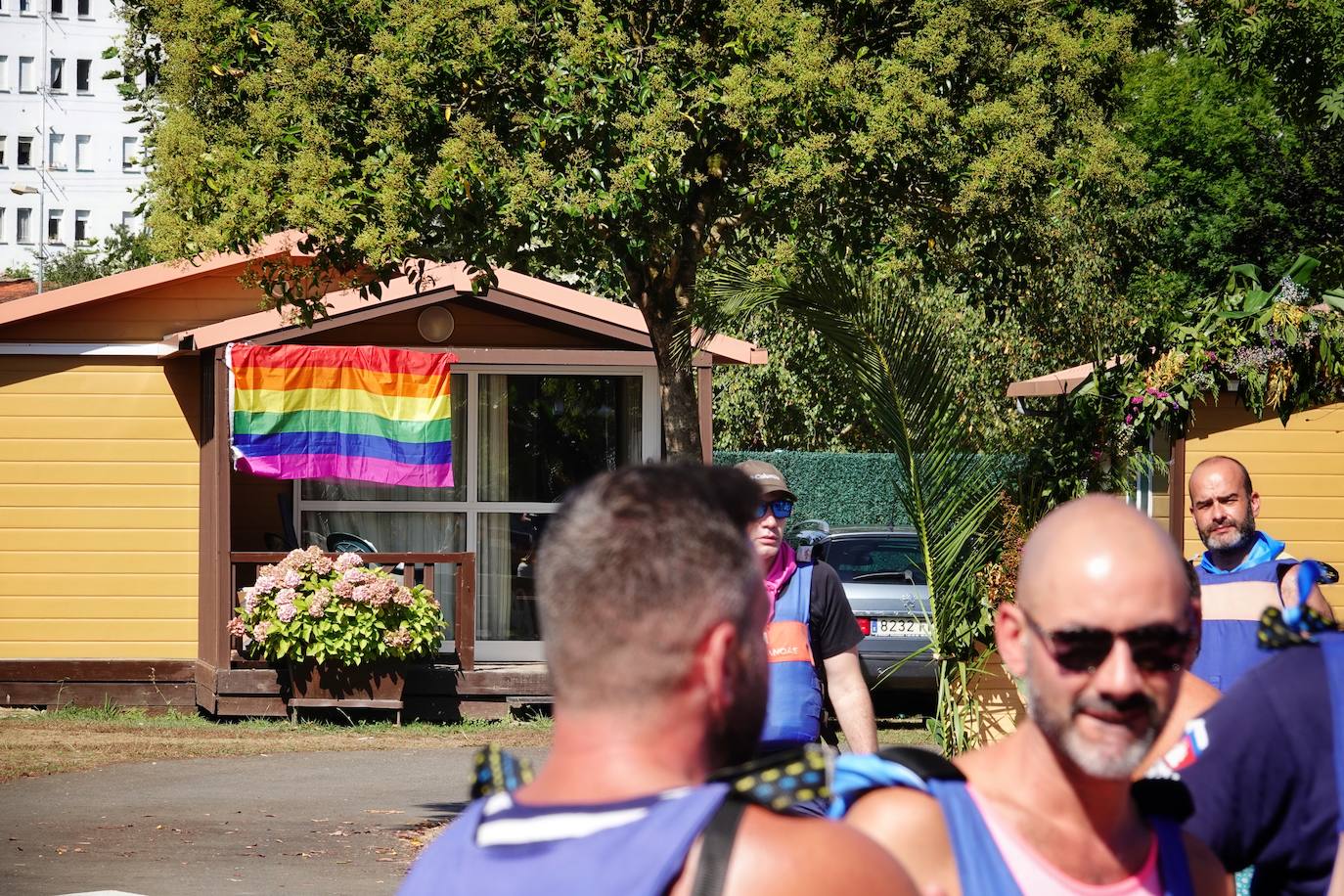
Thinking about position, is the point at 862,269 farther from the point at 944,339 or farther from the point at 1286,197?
the point at 1286,197

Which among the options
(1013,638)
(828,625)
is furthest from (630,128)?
(1013,638)

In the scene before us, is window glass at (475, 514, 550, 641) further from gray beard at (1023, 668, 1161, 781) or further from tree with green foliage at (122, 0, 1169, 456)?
gray beard at (1023, 668, 1161, 781)

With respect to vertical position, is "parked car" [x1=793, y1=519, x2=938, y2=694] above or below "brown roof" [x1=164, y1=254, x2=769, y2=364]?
below

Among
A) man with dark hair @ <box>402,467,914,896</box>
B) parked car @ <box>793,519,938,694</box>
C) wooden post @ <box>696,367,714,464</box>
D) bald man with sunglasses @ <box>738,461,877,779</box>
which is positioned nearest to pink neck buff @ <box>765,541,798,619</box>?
bald man with sunglasses @ <box>738,461,877,779</box>

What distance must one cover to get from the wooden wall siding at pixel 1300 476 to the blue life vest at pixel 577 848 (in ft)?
36.6

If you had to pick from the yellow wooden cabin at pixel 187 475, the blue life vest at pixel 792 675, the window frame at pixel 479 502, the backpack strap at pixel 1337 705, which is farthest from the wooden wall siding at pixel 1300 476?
the backpack strap at pixel 1337 705

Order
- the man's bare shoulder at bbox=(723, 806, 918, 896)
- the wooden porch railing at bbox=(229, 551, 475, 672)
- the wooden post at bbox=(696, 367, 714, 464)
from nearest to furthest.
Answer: the man's bare shoulder at bbox=(723, 806, 918, 896) → the wooden porch railing at bbox=(229, 551, 475, 672) → the wooden post at bbox=(696, 367, 714, 464)

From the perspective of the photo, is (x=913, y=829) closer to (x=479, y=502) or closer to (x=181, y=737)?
(x=181, y=737)

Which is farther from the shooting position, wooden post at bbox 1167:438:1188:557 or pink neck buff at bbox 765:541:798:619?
wooden post at bbox 1167:438:1188:557

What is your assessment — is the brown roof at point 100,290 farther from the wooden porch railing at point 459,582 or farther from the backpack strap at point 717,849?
the backpack strap at point 717,849

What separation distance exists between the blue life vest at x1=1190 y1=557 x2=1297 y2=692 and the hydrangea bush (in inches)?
363

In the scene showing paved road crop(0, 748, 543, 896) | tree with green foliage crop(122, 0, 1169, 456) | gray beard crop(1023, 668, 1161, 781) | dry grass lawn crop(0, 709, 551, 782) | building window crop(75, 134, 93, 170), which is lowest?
paved road crop(0, 748, 543, 896)

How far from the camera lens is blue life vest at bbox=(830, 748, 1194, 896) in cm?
223

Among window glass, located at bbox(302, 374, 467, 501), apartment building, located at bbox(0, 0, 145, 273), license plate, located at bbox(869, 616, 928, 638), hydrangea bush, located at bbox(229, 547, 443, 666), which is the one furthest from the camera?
apartment building, located at bbox(0, 0, 145, 273)
